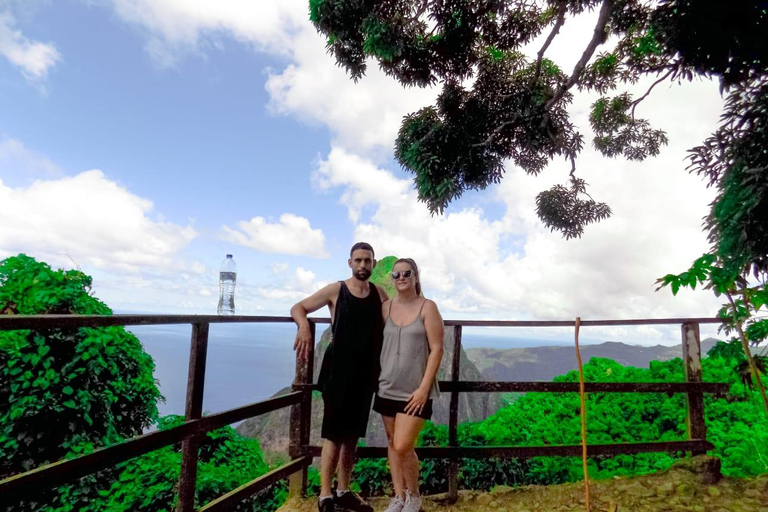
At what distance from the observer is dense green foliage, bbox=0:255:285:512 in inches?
239

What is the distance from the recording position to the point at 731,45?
18.9ft

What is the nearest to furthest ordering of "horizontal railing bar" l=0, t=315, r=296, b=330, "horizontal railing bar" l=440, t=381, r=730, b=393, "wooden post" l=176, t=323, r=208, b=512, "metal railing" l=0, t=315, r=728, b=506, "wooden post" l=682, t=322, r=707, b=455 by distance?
"horizontal railing bar" l=0, t=315, r=296, b=330 → "metal railing" l=0, t=315, r=728, b=506 → "wooden post" l=176, t=323, r=208, b=512 → "horizontal railing bar" l=440, t=381, r=730, b=393 → "wooden post" l=682, t=322, r=707, b=455

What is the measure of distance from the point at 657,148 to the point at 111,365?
46.2 ft

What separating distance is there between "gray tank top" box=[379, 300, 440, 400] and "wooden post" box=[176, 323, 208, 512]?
1036 mm

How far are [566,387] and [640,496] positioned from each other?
935 mm

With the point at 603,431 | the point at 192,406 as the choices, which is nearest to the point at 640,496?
the point at 192,406

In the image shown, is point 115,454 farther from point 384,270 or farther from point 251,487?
point 384,270

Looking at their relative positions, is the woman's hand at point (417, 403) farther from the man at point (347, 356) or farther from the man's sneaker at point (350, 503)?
the man's sneaker at point (350, 503)

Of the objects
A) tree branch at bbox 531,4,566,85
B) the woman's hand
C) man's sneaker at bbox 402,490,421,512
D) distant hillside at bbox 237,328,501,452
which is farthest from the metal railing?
distant hillside at bbox 237,328,501,452

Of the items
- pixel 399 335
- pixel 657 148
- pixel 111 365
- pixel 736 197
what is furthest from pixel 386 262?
pixel 399 335

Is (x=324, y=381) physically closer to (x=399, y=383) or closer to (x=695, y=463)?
(x=399, y=383)

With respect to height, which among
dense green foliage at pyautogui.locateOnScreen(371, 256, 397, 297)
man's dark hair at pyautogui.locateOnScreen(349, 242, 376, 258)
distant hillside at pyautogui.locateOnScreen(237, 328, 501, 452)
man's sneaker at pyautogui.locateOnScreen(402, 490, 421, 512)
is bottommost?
distant hillside at pyautogui.locateOnScreen(237, 328, 501, 452)

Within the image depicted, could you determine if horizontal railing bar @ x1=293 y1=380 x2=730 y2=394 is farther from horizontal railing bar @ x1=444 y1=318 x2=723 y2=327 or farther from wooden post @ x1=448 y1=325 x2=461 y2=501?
horizontal railing bar @ x1=444 y1=318 x2=723 y2=327

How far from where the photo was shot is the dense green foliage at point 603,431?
4.33 metres
